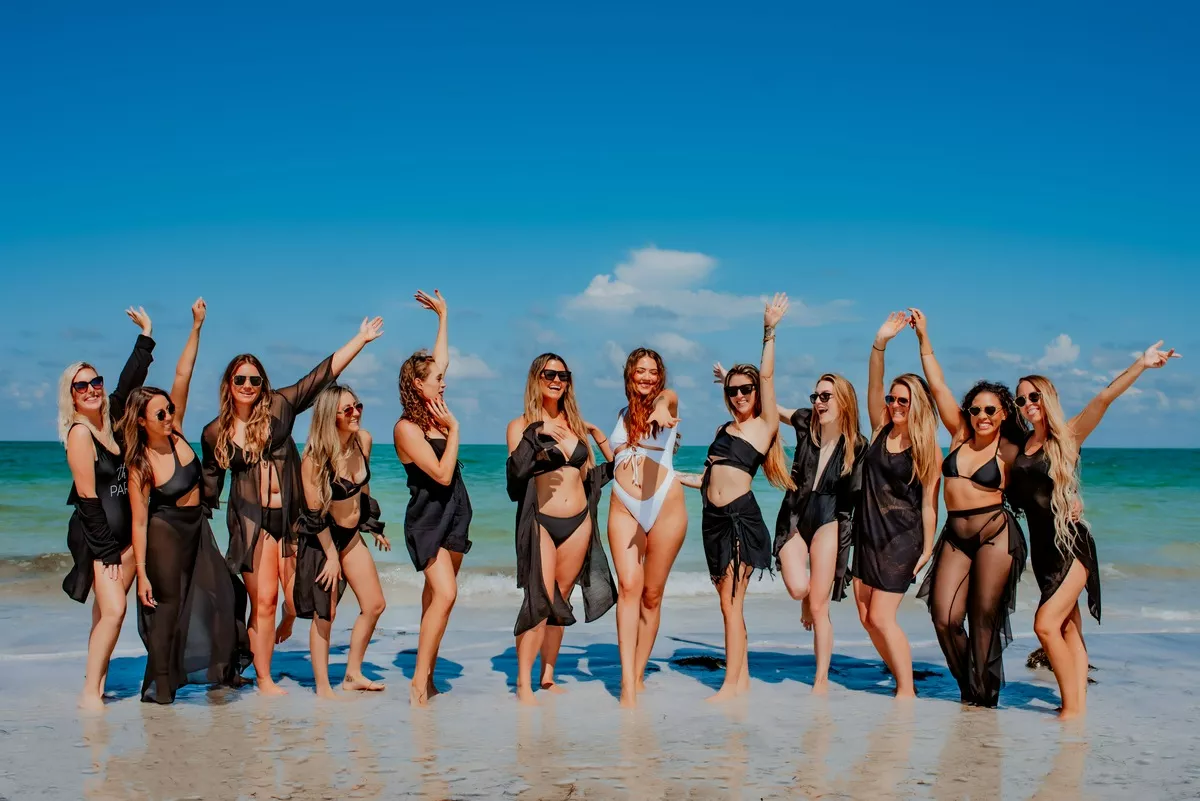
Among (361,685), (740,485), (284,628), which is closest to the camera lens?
(740,485)

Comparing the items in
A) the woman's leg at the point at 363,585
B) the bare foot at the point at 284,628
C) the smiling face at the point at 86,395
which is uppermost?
the smiling face at the point at 86,395

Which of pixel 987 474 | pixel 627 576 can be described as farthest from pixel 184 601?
pixel 987 474

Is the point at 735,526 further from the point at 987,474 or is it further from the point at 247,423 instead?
the point at 247,423

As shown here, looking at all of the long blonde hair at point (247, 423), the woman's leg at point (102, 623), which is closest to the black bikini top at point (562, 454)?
the long blonde hair at point (247, 423)

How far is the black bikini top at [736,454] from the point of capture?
7.05 m

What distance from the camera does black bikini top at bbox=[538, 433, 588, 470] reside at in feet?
22.0

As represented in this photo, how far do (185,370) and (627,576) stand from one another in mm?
3471

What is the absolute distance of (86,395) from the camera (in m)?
6.54

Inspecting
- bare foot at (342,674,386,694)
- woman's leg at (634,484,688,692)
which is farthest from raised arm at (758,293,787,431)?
bare foot at (342,674,386,694)

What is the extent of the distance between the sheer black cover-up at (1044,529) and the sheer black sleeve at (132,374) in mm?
6067

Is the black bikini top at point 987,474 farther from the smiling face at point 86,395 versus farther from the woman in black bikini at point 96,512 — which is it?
the smiling face at point 86,395

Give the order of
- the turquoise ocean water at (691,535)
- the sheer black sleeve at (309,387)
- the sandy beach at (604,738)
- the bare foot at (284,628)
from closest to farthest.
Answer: the sandy beach at (604,738) → the sheer black sleeve at (309,387) → the bare foot at (284,628) → the turquoise ocean water at (691,535)

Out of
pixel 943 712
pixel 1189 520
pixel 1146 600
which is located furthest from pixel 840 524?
pixel 1189 520

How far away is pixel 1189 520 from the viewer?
25.6 m
